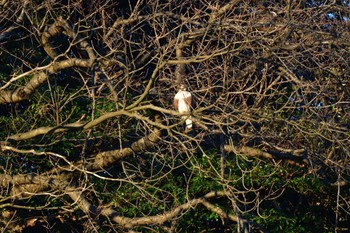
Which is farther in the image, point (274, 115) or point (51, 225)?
point (51, 225)

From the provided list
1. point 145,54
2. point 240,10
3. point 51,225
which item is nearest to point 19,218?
point 51,225

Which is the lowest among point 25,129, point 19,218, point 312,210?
point 312,210

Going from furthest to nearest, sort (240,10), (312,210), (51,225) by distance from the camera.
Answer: (312,210)
(240,10)
(51,225)

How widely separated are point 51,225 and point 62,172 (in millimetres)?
1218

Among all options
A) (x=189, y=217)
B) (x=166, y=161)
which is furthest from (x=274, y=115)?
(x=189, y=217)

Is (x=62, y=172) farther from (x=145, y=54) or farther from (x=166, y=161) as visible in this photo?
(x=145, y=54)

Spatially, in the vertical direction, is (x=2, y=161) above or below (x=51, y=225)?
above

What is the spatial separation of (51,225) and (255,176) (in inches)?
121

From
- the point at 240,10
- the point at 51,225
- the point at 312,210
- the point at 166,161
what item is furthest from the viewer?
the point at 312,210

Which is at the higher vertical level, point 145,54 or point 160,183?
point 145,54

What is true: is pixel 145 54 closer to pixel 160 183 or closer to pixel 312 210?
pixel 160 183

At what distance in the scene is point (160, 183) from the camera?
38.6 feet

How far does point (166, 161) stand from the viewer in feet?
35.4

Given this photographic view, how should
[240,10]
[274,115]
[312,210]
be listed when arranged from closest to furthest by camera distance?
1. [274,115]
2. [240,10]
3. [312,210]
